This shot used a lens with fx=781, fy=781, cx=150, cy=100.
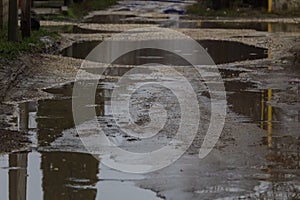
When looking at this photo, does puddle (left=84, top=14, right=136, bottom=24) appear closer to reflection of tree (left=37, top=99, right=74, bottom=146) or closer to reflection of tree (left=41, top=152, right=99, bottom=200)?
reflection of tree (left=37, top=99, right=74, bottom=146)

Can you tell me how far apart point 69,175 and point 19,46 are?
444 inches

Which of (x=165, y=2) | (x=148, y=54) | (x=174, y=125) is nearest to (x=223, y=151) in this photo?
(x=174, y=125)

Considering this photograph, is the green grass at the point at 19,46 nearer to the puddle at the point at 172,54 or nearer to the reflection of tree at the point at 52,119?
the puddle at the point at 172,54

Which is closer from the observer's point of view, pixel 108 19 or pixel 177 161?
pixel 177 161

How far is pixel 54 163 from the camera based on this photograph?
9312mm

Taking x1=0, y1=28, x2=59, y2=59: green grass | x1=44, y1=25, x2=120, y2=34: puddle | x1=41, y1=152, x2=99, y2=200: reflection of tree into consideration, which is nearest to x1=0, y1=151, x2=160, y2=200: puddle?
x1=41, y1=152, x2=99, y2=200: reflection of tree

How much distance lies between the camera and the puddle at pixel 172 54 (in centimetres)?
2036

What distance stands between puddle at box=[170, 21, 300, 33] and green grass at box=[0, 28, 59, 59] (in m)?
11.5

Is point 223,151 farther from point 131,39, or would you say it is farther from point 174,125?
point 131,39

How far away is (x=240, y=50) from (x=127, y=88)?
8.78 meters

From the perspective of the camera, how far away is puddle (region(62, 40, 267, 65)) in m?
20.4

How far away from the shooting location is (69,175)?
8.77 metres

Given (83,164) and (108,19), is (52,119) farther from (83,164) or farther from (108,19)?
(108,19)

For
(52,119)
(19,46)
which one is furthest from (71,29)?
(52,119)
